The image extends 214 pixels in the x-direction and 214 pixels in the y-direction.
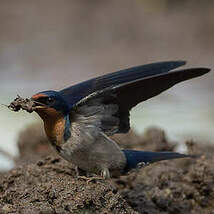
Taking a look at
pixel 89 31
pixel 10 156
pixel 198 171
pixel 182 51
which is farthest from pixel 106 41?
pixel 198 171

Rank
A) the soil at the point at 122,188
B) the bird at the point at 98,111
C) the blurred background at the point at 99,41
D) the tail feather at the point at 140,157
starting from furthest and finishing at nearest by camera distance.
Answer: the blurred background at the point at 99,41 < the tail feather at the point at 140,157 < the bird at the point at 98,111 < the soil at the point at 122,188

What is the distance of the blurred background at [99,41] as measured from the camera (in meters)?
9.18

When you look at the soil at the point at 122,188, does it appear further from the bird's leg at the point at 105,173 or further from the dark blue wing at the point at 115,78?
the dark blue wing at the point at 115,78

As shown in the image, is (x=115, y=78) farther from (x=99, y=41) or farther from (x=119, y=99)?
(x=99, y=41)

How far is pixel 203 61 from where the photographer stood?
963 centimetres

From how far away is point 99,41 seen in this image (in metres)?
10.7

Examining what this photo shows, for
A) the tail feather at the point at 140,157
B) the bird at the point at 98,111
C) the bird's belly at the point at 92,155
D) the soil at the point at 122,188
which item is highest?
the bird at the point at 98,111

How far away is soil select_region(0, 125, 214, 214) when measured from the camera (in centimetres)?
309

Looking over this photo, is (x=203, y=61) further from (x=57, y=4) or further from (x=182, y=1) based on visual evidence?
(x=57, y=4)

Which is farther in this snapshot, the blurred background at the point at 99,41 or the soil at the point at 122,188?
the blurred background at the point at 99,41

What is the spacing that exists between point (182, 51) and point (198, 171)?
6.21m

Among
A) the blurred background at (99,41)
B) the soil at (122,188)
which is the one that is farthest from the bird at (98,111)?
the blurred background at (99,41)

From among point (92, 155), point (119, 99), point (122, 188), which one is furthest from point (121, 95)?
point (122, 188)

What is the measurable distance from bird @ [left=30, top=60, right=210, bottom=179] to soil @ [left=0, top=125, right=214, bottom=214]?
12 centimetres
